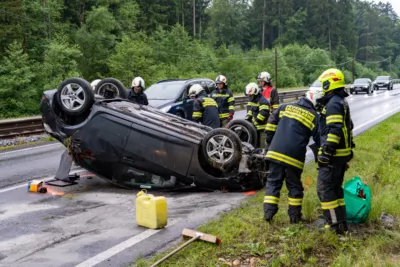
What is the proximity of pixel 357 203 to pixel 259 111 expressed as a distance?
3501 millimetres

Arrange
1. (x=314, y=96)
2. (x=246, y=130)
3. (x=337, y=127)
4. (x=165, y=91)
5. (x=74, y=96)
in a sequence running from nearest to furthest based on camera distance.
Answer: (x=337, y=127), (x=314, y=96), (x=74, y=96), (x=246, y=130), (x=165, y=91)

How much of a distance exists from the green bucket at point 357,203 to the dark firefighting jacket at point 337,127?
1.70ft

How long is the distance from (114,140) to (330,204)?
336cm

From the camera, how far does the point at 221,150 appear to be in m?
6.26

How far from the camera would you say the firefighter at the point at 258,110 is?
796 cm

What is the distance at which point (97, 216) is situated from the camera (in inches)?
214

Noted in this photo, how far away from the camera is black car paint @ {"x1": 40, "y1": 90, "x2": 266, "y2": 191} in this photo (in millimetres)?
6320

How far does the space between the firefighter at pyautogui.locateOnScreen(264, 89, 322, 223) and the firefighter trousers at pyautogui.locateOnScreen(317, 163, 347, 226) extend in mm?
312

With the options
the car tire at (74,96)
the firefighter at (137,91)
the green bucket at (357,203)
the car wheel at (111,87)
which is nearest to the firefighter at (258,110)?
the car wheel at (111,87)

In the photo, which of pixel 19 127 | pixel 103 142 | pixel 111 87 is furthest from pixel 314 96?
pixel 19 127

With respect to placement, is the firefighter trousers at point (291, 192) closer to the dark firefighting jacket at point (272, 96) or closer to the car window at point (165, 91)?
the dark firefighting jacket at point (272, 96)

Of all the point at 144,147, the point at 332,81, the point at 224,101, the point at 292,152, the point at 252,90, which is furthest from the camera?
the point at 224,101

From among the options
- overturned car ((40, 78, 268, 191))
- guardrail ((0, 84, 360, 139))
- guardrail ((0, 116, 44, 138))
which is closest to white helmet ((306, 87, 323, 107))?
overturned car ((40, 78, 268, 191))

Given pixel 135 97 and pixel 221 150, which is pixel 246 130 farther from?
pixel 135 97
